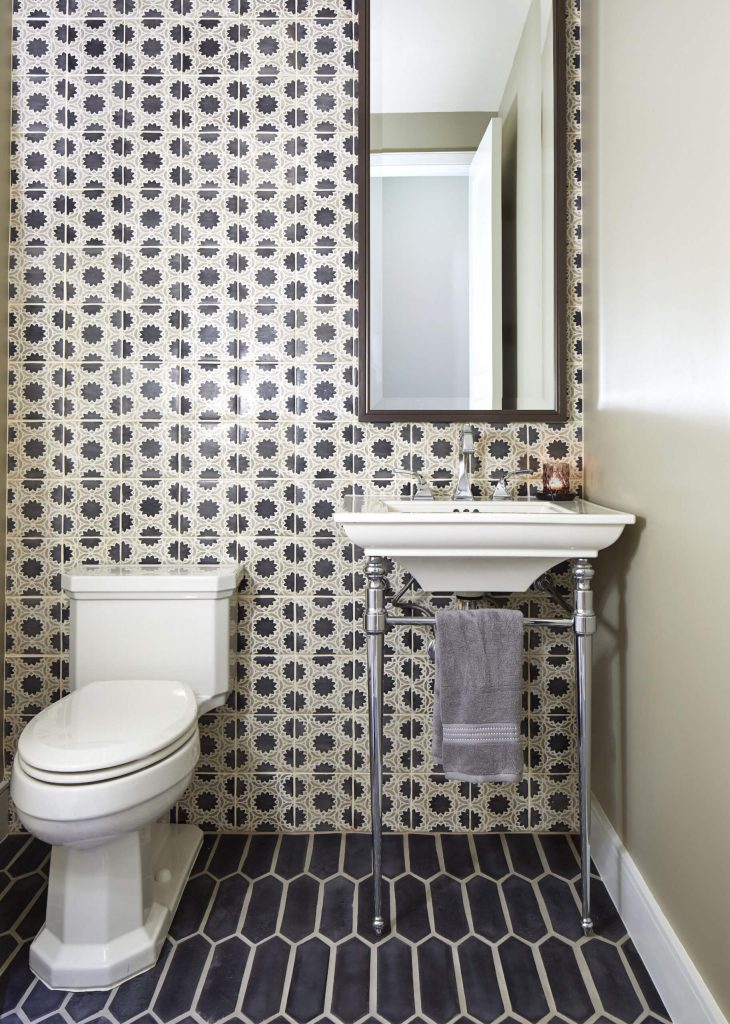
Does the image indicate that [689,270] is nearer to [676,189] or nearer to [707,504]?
[676,189]

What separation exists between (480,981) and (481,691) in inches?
22.0

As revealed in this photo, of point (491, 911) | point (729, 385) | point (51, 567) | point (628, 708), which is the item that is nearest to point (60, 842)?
point (51, 567)

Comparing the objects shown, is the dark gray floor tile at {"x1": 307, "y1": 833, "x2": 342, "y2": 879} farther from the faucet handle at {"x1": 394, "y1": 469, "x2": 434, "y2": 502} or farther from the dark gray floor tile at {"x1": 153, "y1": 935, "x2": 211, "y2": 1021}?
the faucet handle at {"x1": 394, "y1": 469, "x2": 434, "y2": 502}

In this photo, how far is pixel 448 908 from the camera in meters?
1.56

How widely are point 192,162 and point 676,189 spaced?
1290mm

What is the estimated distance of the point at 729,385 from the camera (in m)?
1.05

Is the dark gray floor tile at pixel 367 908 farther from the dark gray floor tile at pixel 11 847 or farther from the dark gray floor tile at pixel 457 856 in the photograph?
the dark gray floor tile at pixel 11 847

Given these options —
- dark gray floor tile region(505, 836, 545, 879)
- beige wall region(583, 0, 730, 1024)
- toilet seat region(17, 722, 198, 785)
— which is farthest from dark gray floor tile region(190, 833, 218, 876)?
beige wall region(583, 0, 730, 1024)

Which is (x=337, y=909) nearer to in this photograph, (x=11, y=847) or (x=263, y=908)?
(x=263, y=908)

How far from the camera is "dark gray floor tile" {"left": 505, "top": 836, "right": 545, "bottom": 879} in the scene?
5.59 feet

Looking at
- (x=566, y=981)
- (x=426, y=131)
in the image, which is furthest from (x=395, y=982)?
(x=426, y=131)

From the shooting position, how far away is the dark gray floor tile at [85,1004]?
126 cm

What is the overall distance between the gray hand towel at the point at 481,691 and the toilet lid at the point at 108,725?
0.58 m

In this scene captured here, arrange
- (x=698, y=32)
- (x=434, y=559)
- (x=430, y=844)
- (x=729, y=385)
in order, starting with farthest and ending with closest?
(x=430, y=844) → (x=434, y=559) → (x=698, y=32) → (x=729, y=385)
